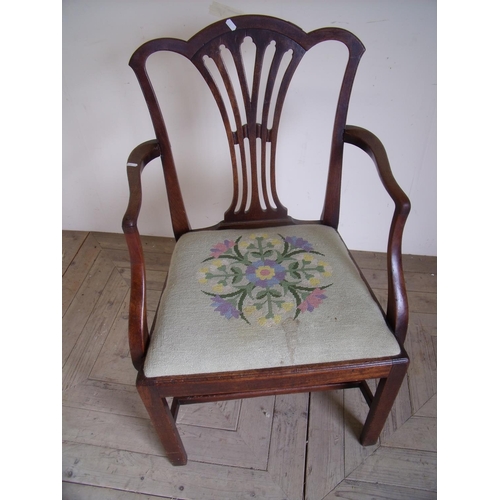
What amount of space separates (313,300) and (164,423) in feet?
1.54

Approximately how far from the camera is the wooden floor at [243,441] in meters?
1.11

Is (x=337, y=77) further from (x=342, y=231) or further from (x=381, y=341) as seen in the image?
(x=381, y=341)

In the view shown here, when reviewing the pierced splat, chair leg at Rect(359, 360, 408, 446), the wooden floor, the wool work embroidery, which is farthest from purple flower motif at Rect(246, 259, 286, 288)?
the wooden floor

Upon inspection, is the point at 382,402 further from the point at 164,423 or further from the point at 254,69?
the point at 254,69

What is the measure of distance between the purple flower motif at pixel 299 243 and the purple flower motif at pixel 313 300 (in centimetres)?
15

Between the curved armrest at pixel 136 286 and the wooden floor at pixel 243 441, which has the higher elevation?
the curved armrest at pixel 136 286

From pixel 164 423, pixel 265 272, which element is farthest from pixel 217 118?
pixel 164 423

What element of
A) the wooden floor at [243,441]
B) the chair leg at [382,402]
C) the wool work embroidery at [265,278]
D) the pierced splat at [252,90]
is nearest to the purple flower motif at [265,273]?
the wool work embroidery at [265,278]

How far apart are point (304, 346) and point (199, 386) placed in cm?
24

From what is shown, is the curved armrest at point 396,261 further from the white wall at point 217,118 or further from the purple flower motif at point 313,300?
the white wall at point 217,118

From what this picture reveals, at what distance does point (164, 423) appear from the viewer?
0.97 meters

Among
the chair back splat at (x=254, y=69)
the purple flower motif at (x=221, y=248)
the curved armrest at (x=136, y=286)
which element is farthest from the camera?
the purple flower motif at (x=221, y=248)

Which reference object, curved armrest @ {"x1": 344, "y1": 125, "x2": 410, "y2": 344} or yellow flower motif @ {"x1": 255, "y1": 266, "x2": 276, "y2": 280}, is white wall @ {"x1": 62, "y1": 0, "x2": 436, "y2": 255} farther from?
yellow flower motif @ {"x1": 255, "y1": 266, "x2": 276, "y2": 280}

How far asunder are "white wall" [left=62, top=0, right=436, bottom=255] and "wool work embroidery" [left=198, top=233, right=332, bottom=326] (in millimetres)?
522
